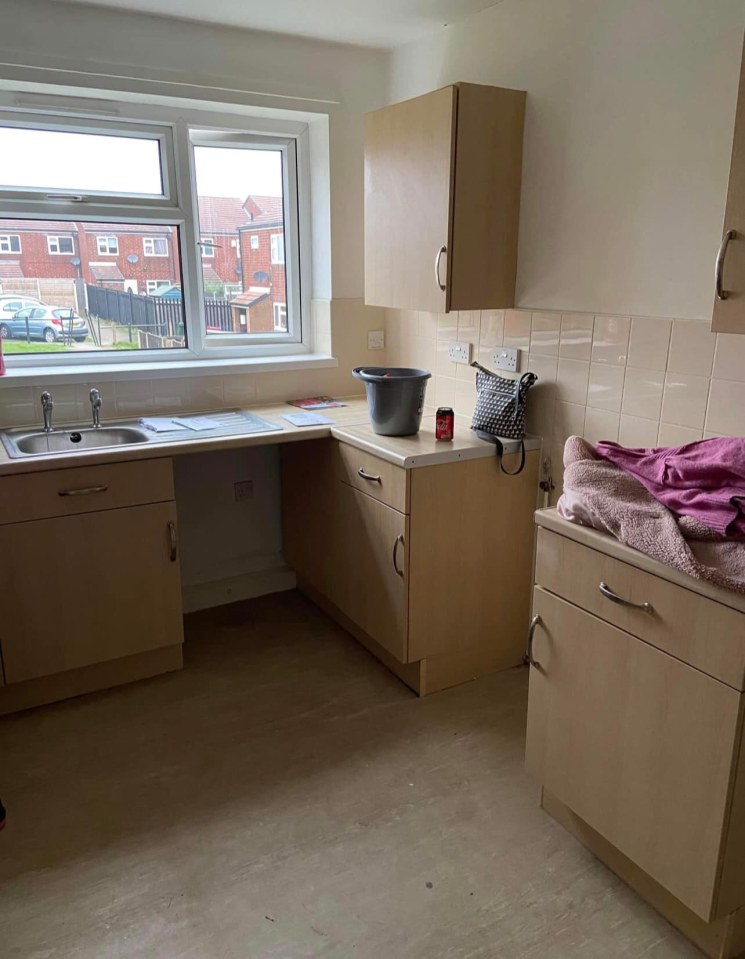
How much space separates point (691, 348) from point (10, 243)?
2379mm

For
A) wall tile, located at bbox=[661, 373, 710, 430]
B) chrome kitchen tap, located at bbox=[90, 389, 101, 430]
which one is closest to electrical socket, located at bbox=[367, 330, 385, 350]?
chrome kitchen tap, located at bbox=[90, 389, 101, 430]

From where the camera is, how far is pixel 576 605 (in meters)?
1.65

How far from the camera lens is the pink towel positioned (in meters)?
1.44

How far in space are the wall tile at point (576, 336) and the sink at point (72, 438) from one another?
144 centimetres

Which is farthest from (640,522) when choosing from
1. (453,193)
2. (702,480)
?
(453,193)

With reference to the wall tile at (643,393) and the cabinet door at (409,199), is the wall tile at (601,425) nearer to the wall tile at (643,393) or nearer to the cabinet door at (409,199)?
the wall tile at (643,393)

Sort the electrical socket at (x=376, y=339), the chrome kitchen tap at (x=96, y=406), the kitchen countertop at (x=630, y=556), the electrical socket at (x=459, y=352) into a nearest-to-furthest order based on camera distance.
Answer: the kitchen countertop at (x=630, y=556) < the chrome kitchen tap at (x=96, y=406) < the electrical socket at (x=459, y=352) < the electrical socket at (x=376, y=339)

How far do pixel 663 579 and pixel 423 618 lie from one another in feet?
3.56

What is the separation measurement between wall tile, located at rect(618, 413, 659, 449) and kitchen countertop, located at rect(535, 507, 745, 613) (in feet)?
1.76

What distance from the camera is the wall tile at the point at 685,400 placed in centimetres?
192

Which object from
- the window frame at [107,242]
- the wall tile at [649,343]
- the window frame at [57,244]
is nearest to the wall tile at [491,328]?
the wall tile at [649,343]

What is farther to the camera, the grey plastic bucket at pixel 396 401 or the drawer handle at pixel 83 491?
the grey plastic bucket at pixel 396 401

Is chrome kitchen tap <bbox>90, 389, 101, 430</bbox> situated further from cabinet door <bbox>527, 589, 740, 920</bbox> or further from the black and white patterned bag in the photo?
cabinet door <bbox>527, 589, 740, 920</bbox>

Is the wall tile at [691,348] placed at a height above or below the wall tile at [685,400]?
above
